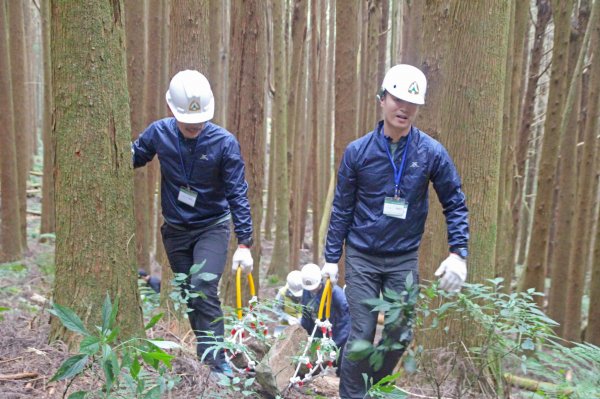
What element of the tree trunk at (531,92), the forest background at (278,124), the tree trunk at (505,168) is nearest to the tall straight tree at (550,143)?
the forest background at (278,124)

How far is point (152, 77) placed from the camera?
996 cm

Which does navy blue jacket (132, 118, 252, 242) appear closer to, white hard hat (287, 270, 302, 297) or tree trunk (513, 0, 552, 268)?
white hard hat (287, 270, 302, 297)

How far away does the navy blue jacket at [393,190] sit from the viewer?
144 inches

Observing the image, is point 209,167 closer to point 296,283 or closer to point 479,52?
point 479,52

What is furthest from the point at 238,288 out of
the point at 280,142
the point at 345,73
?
the point at 280,142

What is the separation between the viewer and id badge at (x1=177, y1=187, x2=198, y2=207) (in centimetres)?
423

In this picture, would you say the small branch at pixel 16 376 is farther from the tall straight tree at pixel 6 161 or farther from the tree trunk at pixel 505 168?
the tall straight tree at pixel 6 161

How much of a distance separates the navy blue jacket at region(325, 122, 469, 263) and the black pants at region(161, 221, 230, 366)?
96 cm

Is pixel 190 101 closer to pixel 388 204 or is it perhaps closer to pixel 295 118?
pixel 388 204

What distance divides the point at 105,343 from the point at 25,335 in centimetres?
179

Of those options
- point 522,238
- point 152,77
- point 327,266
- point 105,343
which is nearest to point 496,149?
point 327,266

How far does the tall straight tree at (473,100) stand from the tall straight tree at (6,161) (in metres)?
7.47

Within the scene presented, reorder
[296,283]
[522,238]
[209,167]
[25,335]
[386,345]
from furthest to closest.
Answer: [522,238] < [296,283] < [209,167] < [25,335] < [386,345]

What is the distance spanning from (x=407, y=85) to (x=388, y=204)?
76cm
